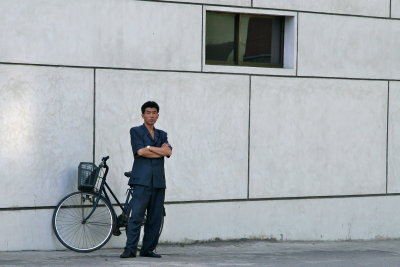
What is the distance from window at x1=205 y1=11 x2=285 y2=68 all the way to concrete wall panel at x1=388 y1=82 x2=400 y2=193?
1974 mm

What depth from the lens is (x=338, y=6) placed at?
1266cm

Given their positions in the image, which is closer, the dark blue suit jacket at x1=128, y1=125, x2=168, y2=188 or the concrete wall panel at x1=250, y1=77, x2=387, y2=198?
the dark blue suit jacket at x1=128, y1=125, x2=168, y2=188

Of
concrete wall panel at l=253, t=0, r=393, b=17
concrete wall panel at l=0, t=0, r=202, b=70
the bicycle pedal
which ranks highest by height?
concrete wall panel at l=253, t=0, r=393, b=17

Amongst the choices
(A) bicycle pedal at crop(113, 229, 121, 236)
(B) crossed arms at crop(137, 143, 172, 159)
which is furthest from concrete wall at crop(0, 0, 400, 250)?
(B) crossed arms at crop(137, 143, 172, 159)

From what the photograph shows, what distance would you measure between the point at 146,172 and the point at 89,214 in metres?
1.33

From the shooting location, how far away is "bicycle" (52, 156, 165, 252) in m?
10.5

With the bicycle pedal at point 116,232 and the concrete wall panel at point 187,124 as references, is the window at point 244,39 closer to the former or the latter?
the concrete wall panel at point 187,124

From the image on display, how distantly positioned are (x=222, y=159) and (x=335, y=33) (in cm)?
269

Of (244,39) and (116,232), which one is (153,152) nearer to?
(116,232)

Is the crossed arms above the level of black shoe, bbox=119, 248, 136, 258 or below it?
above

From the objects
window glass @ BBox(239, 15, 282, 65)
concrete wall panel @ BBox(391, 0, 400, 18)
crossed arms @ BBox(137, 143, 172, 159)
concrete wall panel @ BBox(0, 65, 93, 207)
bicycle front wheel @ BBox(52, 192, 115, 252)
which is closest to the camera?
crossed arms @ BBox(137, 143, 172, 159)

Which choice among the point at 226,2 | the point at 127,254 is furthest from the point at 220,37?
the point at 127,254

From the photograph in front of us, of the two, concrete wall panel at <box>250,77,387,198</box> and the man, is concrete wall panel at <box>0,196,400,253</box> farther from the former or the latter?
the man

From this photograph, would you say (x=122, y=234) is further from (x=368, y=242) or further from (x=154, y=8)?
(x=368, y=242)
